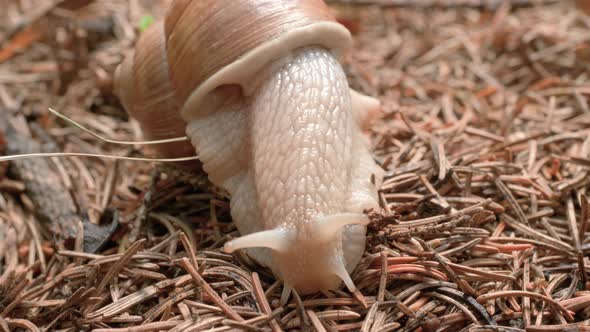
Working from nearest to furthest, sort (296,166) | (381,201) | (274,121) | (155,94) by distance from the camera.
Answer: (296,166) < (274,121) < (381,201) < (155,94)

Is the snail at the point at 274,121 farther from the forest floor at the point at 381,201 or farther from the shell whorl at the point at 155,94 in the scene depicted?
the forest floor at the point at 381,201

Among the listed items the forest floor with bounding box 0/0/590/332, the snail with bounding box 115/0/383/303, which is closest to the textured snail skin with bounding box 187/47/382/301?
the snail with bounding box 115/0/383/303

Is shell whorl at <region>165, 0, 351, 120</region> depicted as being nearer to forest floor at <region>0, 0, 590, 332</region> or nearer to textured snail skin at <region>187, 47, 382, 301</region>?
textured snail skin at <region>187, 47, 382, 301</region>

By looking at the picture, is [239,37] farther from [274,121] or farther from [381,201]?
[381,201]

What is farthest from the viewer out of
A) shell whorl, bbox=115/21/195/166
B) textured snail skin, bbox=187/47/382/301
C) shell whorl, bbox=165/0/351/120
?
shell whorl, bbox=115/21/195/166

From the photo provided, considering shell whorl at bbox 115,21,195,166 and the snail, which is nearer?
the snail

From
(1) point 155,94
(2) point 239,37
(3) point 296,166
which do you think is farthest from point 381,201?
(1) point 155,94

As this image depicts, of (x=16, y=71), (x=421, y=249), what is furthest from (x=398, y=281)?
(x=16, y=71)

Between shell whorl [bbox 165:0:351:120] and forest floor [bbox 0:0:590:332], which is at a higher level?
shell whorl [bbox 165:0:351:120]
